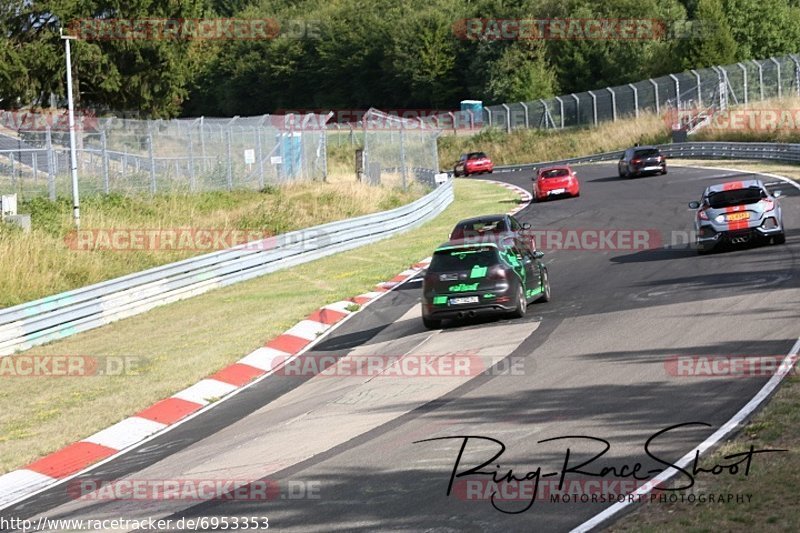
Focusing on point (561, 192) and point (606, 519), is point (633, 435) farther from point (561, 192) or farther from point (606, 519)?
point (561, 192)

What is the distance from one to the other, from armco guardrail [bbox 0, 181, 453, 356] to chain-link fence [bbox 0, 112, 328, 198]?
219 inches

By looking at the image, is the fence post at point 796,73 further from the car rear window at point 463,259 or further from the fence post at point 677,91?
the car rear window at point 463,259

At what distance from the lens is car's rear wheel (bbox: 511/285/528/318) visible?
691 inches

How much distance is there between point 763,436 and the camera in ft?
30.6

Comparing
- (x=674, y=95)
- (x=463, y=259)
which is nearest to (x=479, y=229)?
(x=463, y=259)

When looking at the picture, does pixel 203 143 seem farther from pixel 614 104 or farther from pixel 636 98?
pixel 614 104

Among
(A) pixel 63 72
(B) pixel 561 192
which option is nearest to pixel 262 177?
(B) pixel 561 192

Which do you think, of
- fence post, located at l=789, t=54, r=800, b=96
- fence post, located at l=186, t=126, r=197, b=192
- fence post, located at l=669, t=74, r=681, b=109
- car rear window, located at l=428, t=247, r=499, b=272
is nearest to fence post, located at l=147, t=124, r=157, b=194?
fence post, located at l=186, t=126, r=197, b=192

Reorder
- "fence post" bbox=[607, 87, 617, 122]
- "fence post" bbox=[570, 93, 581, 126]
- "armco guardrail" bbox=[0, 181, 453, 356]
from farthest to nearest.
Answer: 1. "fence post" bbox=[570, 93, 581, 126]
2. "fence post" bbox=[607, 87, 617, 122]
3. "armco guardrail" bbox=[0, 181, 453, 356]

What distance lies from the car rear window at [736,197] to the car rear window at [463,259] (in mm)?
6686

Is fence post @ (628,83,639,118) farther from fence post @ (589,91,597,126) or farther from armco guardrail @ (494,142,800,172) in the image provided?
fence post @ (589,91,597,126)

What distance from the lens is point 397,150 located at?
49.4 m

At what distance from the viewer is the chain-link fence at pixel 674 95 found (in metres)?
59.6

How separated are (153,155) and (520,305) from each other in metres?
18.3
